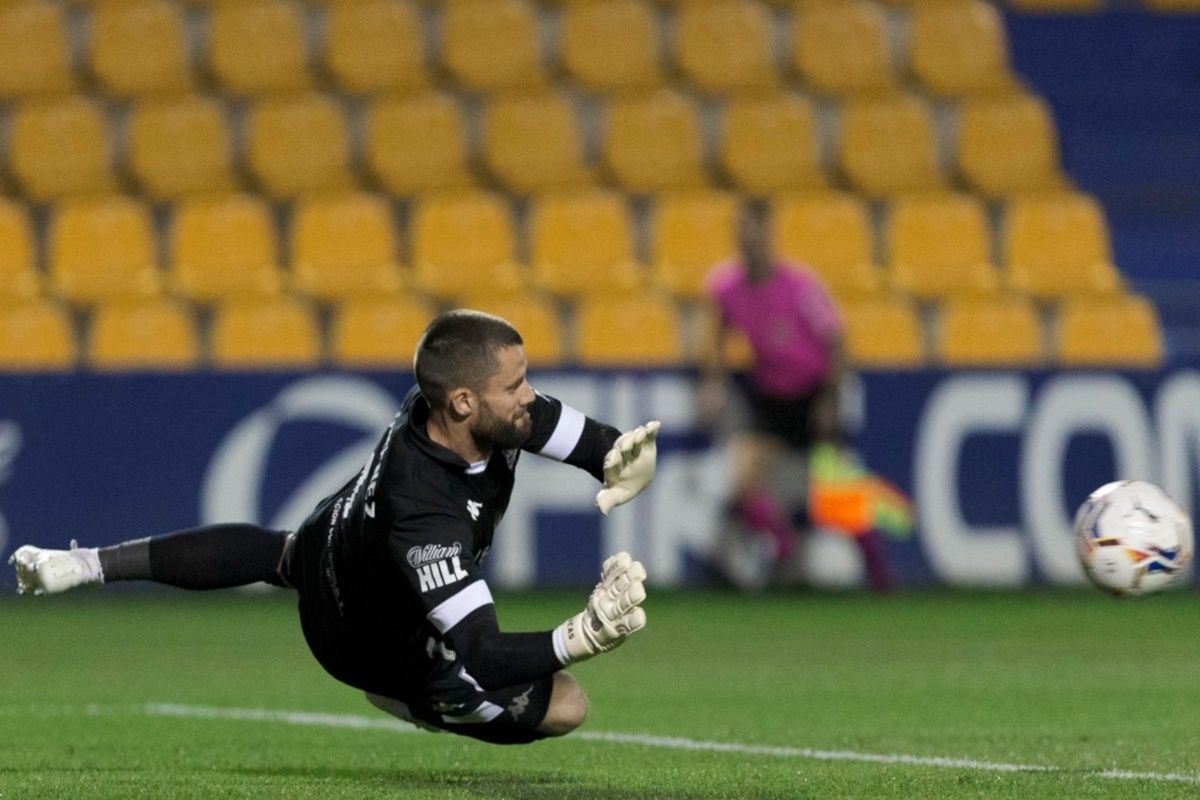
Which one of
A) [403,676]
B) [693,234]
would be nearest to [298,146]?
[693,234]

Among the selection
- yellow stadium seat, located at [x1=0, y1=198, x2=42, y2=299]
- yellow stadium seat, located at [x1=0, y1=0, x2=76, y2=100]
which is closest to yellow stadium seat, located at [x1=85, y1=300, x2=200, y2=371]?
yellow stadium seat, located at [x1=0, y1=198, x2=42, y2=299]

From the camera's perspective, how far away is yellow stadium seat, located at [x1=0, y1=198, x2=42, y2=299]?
47.6 feet

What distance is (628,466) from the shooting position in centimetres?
595

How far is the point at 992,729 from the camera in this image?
750 cm

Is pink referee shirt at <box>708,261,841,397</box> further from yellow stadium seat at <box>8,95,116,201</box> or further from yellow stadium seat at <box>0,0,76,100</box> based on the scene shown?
yellow stadium seat at <box>0,0,76,100</box>

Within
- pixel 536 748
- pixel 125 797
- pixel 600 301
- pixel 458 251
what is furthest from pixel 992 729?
pixel 458 251

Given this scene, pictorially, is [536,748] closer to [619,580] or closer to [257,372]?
[619,580]

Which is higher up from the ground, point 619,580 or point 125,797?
point 619,580

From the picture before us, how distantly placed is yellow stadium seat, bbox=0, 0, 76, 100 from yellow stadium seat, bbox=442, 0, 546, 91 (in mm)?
3004

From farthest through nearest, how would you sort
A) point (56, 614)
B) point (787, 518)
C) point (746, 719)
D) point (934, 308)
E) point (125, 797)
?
1. point (934, 308)
2. point (787, 518)
3. point (56, 614)
4. point (746, 719)
5. point (125, 797)

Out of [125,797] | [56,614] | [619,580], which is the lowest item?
[56,614]

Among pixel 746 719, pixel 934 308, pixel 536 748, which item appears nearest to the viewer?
pixel 536 748

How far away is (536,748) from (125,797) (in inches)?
78.6

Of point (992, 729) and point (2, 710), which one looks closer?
point (992, 729)
